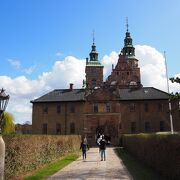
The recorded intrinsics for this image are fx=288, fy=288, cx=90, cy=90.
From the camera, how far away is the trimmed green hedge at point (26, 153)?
1390 centimetres

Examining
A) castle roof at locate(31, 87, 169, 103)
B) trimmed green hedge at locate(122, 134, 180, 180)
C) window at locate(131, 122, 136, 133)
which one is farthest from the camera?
castle roof at locate(31, 87, 169, 103)

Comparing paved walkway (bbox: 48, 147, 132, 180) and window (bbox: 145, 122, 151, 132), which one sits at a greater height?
window (bbox: 145, 122, 151, 132)

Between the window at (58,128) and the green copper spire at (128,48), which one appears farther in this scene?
the green copper spire at (128,48)

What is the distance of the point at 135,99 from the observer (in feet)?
175

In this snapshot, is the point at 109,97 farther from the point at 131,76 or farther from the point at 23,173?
the point at 23,173

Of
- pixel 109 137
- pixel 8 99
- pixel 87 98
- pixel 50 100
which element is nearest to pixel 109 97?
pixel 87 98

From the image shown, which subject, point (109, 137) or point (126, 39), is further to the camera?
point (126, 39)

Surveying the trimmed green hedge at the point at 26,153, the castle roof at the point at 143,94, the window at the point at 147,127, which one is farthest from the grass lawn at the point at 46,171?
the castle roof at the point at 143,94

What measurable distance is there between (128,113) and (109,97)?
465 cm

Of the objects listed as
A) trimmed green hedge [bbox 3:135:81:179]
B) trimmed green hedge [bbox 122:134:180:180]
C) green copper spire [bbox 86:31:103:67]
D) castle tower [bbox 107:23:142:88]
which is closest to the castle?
castle tower [bbox 107:23:142:88]

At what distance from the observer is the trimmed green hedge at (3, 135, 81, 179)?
45.6 feet

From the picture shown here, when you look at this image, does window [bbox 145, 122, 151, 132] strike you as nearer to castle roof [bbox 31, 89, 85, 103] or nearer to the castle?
the castle

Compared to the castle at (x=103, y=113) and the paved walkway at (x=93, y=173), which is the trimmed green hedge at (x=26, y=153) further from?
the castle at (x=103, y=113)

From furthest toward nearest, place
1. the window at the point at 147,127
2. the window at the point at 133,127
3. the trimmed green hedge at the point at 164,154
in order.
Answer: the window at the point at 133,127, the window at the point at 147,127, the trimmed green hedge at the point at 164,154
